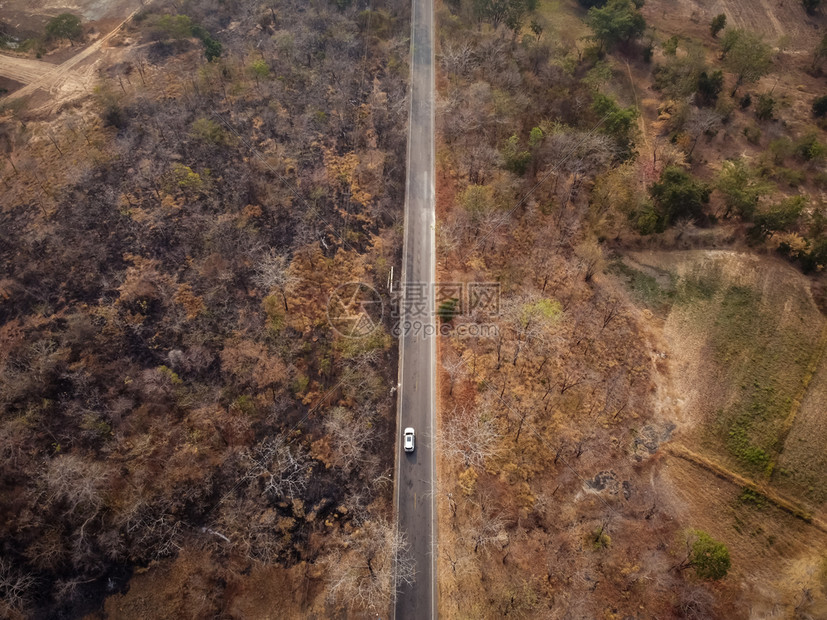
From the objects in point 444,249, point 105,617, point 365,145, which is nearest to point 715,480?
point 444,249

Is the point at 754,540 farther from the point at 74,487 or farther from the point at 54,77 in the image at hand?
the point at 54,77

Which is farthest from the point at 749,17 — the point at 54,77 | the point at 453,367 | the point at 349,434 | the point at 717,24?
the point at 54,77

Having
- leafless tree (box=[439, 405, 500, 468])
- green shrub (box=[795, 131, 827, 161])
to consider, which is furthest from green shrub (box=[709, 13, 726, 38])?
leafless tree (box=[439, 405, 500, 468])

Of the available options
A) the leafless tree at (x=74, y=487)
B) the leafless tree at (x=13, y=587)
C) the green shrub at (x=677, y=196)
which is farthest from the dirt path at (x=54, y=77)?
the green shrub at (x=677, y=196)

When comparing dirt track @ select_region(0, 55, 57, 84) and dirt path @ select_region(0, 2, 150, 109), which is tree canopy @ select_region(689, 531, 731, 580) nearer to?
dirt path @ select_region(0, 2, 150, 109)

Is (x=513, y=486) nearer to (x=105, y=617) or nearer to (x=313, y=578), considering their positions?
(x=313, y=578)
